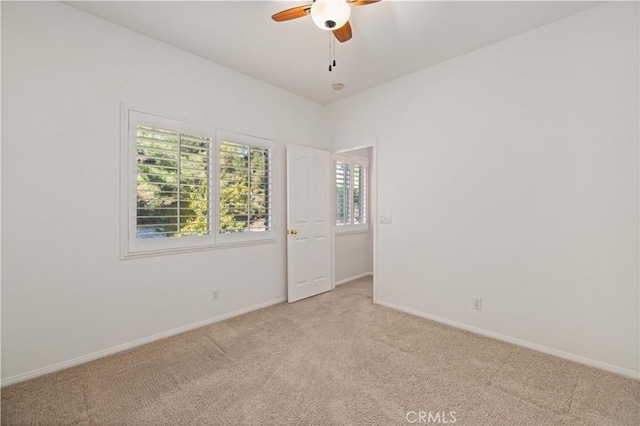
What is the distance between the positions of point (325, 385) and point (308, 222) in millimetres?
2200

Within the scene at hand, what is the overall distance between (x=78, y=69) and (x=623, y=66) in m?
4.19

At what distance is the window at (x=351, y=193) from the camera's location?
15.2 ft

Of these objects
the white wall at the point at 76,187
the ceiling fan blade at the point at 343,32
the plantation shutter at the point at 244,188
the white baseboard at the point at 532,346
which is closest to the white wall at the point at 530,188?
the white baseboard at the point at 532,346

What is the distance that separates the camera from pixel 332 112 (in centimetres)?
427

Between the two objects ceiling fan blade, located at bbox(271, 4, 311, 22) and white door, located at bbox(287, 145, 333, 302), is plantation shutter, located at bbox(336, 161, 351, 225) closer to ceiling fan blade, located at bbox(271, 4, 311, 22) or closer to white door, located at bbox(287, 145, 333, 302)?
white door, located at bbox(287, 145, 333, 302)

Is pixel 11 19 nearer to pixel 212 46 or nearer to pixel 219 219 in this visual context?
pixel 212 46

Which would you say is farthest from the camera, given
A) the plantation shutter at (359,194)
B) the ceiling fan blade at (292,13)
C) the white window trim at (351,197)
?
the plantation shutter at (359,194)

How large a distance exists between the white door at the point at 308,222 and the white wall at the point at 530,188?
3.35 feet

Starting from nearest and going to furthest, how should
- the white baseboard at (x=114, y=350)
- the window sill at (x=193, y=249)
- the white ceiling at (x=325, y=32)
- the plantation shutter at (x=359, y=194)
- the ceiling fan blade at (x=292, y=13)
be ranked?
1. the ceiling fan blade at (x=292, y=13)
2. the white baseboard at (x=114, y=350)
3. the white ceiling at (x=325, y=32)
4. the window sill at (x=193, y=249)
5. the plantation shutter at (x=359, y=194)

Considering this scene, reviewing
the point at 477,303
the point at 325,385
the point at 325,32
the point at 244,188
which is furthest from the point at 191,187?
the point at 477,303

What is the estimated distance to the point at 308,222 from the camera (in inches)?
153

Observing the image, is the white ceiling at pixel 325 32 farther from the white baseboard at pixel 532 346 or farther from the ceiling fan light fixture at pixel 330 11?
the white baseboard at pixel 532 346

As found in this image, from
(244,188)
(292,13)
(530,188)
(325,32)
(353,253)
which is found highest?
(325,32)

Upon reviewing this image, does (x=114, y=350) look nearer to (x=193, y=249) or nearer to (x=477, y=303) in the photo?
(x=193, y=249)
